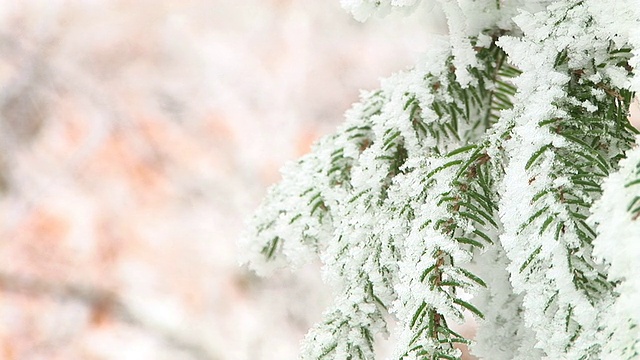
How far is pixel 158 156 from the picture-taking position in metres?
2.90

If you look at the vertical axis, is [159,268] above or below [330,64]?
below

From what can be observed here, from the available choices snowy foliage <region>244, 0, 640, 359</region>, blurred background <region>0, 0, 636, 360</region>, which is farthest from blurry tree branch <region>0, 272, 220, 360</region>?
snowy foliage <region>244, 0, 640, 359</region>

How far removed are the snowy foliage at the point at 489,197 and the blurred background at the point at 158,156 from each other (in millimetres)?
2045

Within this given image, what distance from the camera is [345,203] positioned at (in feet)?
1.97

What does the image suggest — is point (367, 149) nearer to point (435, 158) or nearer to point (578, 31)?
point (435, 158)

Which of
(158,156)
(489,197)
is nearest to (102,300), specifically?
(158,156)

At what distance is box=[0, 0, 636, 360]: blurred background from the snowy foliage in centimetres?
204

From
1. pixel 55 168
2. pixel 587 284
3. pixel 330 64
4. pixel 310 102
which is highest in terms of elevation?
pixel 330 64

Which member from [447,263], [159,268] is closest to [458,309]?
[447,263]

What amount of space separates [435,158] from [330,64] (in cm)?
276

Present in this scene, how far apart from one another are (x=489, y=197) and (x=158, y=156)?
8.34 ft

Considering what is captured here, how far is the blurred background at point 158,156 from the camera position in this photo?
8.56 ft

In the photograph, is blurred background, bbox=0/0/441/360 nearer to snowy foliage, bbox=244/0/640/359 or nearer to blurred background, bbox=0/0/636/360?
blurred background, bbox=0/0/636/360

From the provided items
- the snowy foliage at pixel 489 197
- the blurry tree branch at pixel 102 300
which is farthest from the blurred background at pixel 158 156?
the snowy foliage at pixel 489 197
